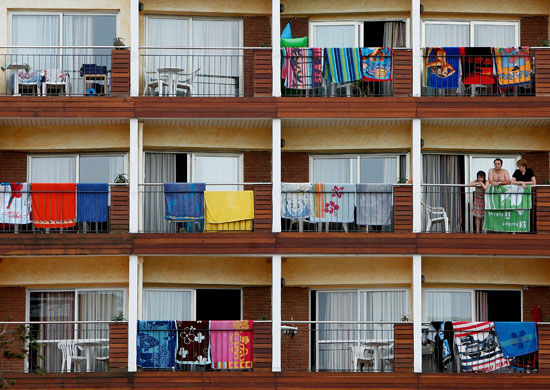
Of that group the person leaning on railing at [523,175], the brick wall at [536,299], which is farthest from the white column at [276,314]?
the brick wall at [536,299]

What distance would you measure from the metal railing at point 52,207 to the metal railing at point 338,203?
4177mm

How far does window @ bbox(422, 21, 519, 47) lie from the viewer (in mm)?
30984

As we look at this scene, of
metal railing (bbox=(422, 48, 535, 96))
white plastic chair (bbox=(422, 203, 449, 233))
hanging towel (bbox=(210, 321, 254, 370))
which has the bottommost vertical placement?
hanging towel (bbox=(210, 321, 254, 370))

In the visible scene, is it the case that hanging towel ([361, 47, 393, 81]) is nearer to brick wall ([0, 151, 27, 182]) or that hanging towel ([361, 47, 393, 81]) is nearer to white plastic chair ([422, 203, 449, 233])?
white plastic chair ([422, 203, 449, 233])

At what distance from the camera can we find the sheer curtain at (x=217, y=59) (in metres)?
30.3

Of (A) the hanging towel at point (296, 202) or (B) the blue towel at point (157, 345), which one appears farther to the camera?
(A) the hanging towel at point (296, 202)

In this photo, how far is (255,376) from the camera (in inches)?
1086

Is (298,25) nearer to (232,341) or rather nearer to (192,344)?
(232,341)

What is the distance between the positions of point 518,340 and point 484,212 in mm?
2966

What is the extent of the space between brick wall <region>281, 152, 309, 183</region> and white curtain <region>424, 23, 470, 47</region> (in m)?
4.15

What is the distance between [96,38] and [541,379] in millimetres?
13044

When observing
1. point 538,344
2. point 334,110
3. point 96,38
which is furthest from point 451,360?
point 96,38

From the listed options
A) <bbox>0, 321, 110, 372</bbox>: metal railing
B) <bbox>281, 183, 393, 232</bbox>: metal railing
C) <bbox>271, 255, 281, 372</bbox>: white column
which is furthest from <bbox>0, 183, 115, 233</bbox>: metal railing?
<bbox>281, 183, 393, 232</bbox>: metal railing

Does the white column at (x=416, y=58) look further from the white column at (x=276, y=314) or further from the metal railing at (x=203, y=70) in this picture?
the white column at (x=276, y=314)
